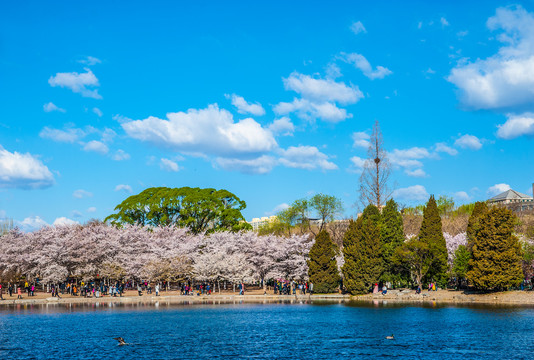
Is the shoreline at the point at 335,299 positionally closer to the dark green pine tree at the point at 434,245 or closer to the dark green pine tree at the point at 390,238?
the dark green pine tree at the point at 390,238

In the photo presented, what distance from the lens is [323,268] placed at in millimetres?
74750

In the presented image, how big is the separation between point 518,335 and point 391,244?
1414 inches

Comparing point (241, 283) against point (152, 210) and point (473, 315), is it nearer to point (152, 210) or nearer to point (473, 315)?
point (152, 210)

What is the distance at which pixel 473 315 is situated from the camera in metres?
48.8

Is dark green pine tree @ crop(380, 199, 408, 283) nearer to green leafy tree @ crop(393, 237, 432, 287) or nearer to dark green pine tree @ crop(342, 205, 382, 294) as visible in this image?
dark green pine tree @ crop(342, 205, 382, 294)

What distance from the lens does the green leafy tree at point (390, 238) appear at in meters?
72.8

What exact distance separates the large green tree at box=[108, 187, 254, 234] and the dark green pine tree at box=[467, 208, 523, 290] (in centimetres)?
4803

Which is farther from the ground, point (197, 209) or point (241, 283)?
point (197, 209)

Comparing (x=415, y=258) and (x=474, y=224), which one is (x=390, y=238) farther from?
(x=474, y=224)

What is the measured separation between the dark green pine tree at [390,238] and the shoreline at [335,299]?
2.70 meters

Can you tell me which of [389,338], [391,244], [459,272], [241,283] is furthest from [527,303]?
[241,283]

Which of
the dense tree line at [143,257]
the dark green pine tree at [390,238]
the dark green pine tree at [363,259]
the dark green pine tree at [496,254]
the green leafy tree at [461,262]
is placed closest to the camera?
the dark green pine tree at [496,254]

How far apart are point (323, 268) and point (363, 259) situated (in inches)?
251

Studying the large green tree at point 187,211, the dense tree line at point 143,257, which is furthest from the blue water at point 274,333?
the large green tree at point 187,211
